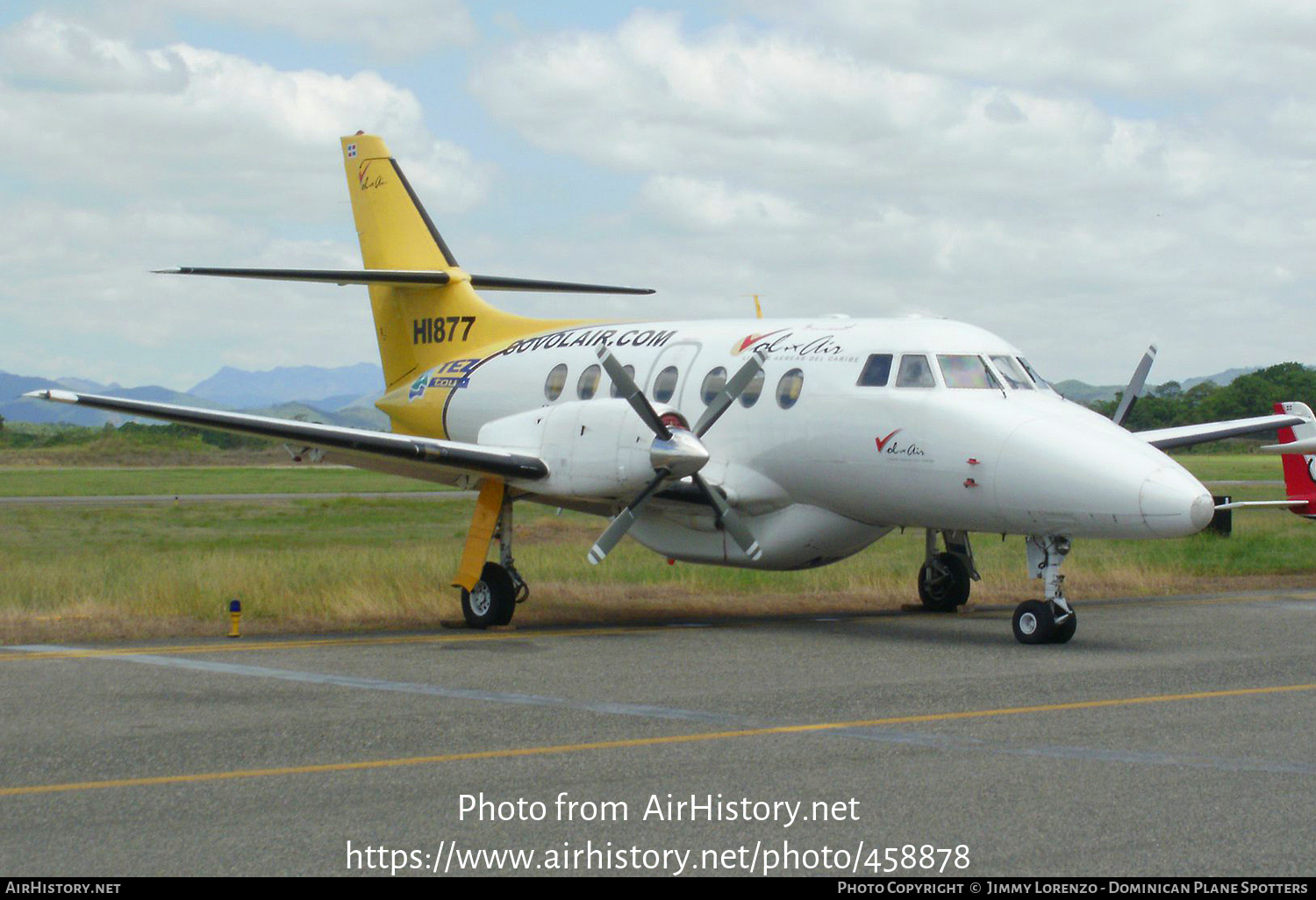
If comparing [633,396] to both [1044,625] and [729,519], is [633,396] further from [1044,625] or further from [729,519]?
[1044,625]

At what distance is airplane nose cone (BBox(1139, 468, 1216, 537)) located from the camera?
12.6 metres

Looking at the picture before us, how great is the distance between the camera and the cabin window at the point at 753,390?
16.2 meters

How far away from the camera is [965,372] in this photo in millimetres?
14648

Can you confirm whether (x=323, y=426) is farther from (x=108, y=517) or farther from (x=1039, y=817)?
(x=108, y=517)

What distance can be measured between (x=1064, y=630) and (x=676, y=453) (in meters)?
4.22

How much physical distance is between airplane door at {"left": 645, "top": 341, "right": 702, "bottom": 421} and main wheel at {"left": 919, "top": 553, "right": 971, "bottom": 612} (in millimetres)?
3751

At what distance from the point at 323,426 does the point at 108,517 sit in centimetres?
3140

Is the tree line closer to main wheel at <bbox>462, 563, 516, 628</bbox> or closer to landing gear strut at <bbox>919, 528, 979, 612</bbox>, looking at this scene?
landing gear strut at <bbox>919, 528, 979, 612</bbox>

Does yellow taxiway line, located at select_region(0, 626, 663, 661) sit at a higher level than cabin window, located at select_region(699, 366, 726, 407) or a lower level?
lower

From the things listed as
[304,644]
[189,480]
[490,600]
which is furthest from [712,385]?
[189,480]

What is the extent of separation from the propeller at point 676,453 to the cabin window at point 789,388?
1.09ft

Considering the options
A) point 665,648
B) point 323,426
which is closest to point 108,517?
point 323,426

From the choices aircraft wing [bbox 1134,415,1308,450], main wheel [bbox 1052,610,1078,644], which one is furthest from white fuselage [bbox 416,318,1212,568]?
aircraft wing [bbox 1134,415,1308,450]

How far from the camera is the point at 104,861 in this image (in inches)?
239
